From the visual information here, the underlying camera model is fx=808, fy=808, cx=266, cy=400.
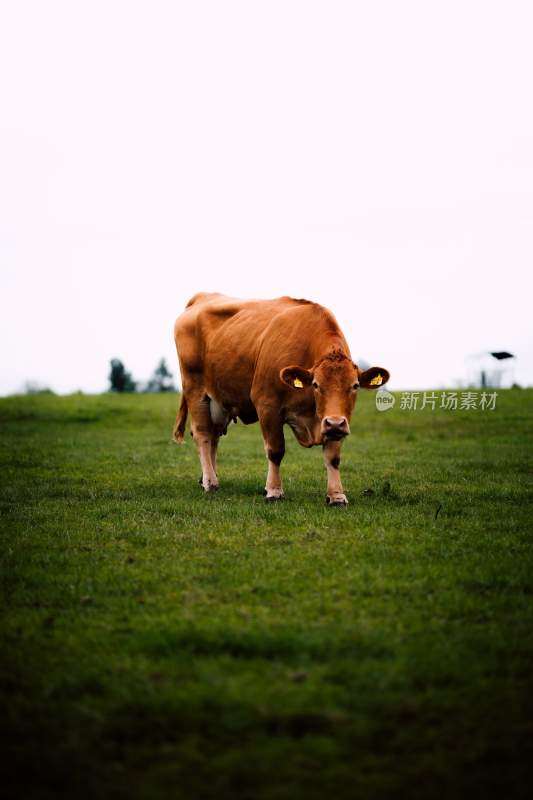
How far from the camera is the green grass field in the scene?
3848 mm

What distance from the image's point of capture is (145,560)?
7.57 meters

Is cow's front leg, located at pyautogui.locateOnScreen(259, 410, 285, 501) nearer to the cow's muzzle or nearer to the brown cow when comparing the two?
the brown cow

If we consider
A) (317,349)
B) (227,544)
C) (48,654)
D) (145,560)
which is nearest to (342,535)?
(227,544)

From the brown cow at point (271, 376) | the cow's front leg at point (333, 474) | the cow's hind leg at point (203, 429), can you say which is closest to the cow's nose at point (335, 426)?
the brown cow at point (271, 376)

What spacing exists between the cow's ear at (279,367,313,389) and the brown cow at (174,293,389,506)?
0.01 metres

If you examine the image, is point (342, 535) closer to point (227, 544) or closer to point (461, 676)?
point (227, 544)

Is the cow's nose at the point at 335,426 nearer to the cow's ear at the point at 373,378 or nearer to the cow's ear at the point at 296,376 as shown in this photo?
the cow's ear at the point at 296,376

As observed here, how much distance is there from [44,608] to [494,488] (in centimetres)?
744

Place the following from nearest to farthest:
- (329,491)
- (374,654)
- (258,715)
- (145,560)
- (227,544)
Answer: (258,715), (374,654), (145,560), (227,544), (329,491)

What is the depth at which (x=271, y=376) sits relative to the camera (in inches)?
437

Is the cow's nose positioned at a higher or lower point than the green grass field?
higher

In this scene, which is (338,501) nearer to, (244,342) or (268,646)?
(244,342)

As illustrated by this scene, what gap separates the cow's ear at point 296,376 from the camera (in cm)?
1023

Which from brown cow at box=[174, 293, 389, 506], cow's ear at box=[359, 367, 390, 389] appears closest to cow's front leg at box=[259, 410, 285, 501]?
brown cow at box=[174, 293, 389, 506]
